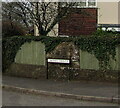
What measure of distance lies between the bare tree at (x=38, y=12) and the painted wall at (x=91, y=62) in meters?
4.34

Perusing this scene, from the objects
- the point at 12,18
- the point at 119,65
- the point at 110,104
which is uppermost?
the point at 12,18

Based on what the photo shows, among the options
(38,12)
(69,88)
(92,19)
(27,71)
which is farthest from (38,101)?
(92,19)

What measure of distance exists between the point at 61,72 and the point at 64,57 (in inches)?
26.5

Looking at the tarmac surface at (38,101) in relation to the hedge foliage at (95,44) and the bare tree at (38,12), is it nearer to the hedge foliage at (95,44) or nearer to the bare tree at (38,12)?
the hedge foliage at (95,44)

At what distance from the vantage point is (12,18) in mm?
17125

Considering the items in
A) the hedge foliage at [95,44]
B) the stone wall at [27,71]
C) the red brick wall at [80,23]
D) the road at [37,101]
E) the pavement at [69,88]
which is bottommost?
the road at [37,101]

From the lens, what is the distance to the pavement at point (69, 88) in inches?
384

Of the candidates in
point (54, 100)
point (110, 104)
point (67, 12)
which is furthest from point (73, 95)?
point (67, 12)

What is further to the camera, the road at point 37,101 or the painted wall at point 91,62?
the painted wall at point 91,62

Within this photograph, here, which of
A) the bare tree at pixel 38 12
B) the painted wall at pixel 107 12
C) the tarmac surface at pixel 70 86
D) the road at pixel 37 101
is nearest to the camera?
the road at pixel 37 101

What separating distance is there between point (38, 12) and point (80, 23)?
4285 millimetres

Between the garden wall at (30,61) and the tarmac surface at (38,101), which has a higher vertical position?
the garden wall at (30,61)

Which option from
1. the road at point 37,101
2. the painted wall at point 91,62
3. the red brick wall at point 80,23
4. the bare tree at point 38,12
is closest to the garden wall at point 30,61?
the painted wall at point 91,62

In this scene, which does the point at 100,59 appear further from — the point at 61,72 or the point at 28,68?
the point at 28,68
